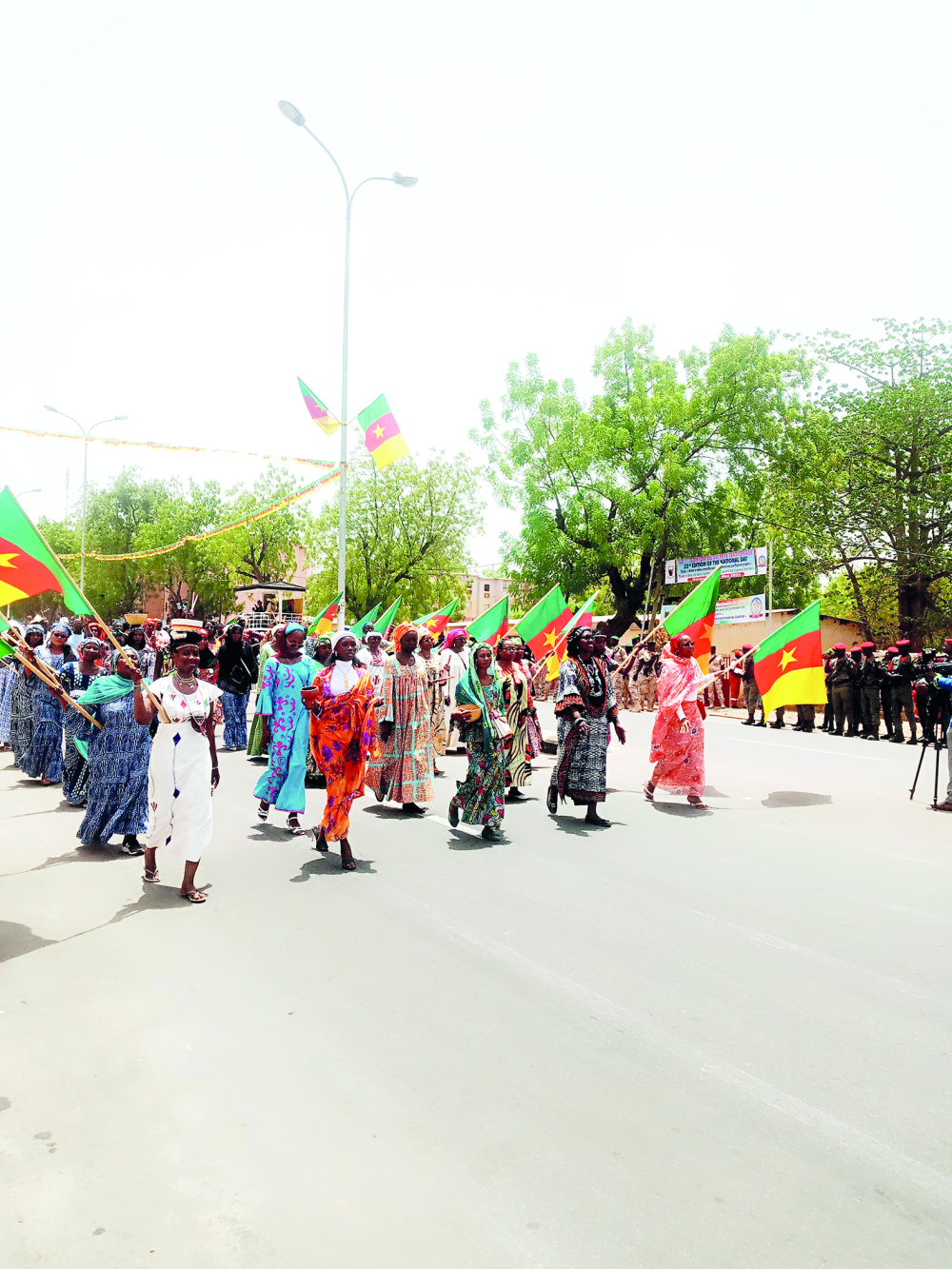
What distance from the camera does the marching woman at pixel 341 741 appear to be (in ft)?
21.9

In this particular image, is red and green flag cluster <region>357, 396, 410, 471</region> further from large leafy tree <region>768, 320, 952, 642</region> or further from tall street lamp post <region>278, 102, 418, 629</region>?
large leafy tree <region>768, 320, 952, 642</region>

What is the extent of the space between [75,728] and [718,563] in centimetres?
2480

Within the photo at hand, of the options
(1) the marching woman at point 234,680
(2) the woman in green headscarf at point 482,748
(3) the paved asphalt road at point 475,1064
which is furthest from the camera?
(1) the marching woman at point 234,680

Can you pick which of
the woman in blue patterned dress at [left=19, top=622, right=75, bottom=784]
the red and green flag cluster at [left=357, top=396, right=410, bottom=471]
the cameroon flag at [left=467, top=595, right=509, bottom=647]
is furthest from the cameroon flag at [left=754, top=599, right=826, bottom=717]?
the red and green flag cluster at [left=357, top=396, right=410, bottom=471]

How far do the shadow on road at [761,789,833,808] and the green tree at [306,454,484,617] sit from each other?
28.1 metres

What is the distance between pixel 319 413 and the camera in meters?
21.1

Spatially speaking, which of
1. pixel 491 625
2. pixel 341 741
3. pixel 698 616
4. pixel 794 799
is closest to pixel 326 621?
pixel 491 625

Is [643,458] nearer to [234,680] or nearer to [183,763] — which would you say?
[234,680]

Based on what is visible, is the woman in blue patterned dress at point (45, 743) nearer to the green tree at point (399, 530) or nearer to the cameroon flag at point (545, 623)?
the cameroon flag at point (545, 623)

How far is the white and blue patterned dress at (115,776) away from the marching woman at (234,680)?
5.14m

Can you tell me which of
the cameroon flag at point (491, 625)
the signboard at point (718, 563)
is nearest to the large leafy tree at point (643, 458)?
the signboard at point (718, 563)

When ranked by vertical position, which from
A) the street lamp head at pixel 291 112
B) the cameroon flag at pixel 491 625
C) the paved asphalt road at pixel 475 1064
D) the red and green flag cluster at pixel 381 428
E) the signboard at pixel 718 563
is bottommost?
the paved asphalt road at pixel 475 1064

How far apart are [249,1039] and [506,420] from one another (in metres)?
32.0

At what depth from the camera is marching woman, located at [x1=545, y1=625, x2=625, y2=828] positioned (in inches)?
330
